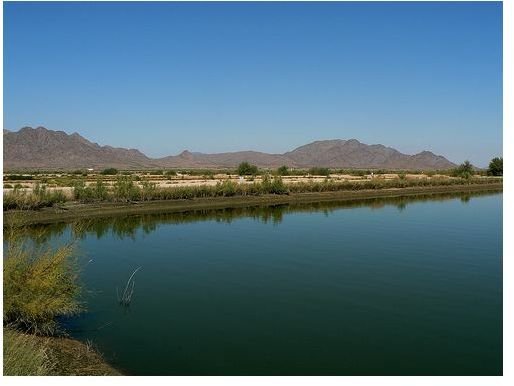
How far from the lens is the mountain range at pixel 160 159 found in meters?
145

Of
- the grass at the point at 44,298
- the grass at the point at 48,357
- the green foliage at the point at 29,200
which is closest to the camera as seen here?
the grass at the point at 48,357

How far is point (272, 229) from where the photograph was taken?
75.0 ft

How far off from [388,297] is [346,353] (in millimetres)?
3468

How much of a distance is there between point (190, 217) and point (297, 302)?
55.9ft

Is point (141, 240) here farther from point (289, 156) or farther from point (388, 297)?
point (289, 156)

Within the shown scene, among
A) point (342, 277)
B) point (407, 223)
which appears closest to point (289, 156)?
point (407, 223)

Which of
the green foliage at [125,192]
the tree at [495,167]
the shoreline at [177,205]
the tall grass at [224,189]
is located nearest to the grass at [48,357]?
the shoreline at [177,205]

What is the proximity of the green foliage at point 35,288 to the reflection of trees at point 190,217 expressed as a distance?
8486 millimetres

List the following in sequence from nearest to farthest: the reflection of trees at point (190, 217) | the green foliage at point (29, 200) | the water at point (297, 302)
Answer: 1. the water at point (297, 302)
2. the reflection of trees at point (190, 217)
3. the green foliage at point (29, 200)

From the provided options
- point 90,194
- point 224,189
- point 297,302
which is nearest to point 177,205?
point 90,194

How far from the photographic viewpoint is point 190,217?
90.6 feet

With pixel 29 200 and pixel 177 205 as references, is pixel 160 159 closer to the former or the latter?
pixel 177 205

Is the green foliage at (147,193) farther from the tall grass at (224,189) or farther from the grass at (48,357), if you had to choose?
the grass at (48,357)

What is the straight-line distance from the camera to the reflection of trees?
21781mm
